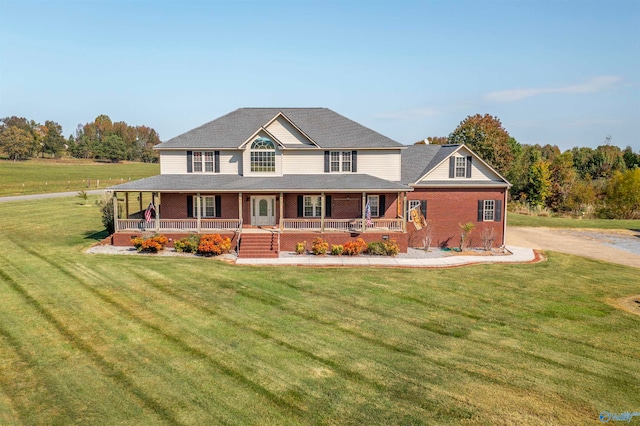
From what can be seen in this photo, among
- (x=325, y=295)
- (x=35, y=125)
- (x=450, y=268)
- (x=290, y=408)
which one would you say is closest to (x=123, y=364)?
(x=290, y=408)

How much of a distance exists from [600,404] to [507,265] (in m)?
14.9

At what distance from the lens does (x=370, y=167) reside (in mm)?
30734

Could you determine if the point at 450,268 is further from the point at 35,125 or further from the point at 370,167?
the point at 35,125

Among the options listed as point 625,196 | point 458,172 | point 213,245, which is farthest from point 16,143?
point 625,196

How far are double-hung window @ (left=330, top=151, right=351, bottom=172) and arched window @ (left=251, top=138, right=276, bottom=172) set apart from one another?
160 inches

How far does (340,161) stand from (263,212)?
6.35m

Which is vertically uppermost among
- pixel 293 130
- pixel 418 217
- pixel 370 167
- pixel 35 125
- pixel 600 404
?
pixel 35 125

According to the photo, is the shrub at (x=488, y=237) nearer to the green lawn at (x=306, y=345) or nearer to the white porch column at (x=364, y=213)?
the green lawn at (x=306, y=345)

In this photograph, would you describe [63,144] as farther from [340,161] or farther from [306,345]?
[306,345]

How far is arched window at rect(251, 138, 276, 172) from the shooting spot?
29562 millimetres

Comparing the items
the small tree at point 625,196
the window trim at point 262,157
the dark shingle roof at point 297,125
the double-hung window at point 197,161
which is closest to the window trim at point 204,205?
the double-hung window at point 197,161

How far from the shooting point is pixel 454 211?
1147 inches

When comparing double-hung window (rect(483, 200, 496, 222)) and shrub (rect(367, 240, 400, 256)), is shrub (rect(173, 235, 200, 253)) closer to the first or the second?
shrub (rect(367, 240, 400, 256))

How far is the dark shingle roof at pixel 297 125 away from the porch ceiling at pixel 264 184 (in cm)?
221
